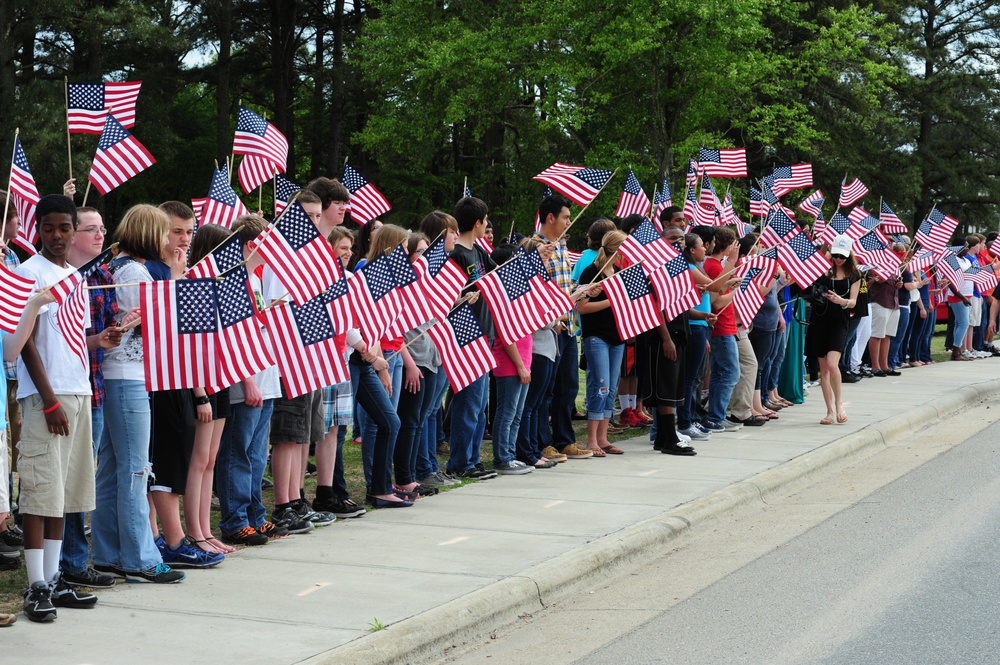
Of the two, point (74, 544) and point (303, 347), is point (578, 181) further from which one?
point (74, 544)

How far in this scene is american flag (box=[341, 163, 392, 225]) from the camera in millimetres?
13406

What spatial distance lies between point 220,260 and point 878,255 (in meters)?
13.4

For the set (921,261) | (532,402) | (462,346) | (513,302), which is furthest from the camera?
(921,261)

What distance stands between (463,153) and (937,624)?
129 ft

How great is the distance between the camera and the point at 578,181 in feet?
40.3

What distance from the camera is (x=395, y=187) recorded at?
142 ft

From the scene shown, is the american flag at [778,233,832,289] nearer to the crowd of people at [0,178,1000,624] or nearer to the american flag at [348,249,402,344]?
the crowd of people at [0,178,1000,624]

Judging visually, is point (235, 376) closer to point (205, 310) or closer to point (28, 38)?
point (205, 310)

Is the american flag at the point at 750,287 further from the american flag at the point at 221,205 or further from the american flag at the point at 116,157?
the american flag at the point at 116,157

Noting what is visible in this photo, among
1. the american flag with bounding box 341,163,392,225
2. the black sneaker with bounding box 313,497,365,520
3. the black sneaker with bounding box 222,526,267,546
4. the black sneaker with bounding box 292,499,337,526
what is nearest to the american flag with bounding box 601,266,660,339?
the american flag with bounding box 341,163,392,225

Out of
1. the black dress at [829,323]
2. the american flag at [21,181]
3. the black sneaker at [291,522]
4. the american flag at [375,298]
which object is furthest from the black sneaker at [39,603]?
the black dress at [829,323]

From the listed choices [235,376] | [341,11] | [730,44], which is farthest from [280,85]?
[235,376]

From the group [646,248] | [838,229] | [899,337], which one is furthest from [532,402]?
[899,337]

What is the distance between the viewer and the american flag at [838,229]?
52.8ft
